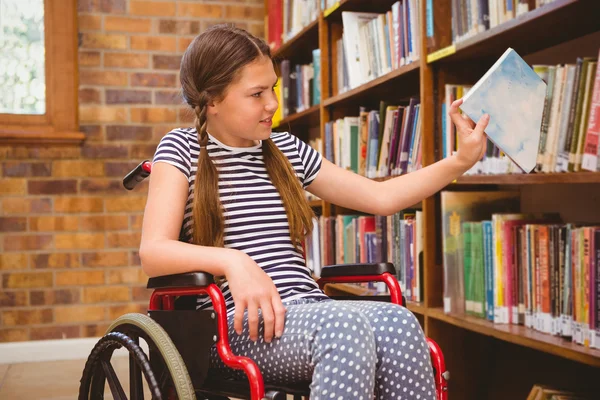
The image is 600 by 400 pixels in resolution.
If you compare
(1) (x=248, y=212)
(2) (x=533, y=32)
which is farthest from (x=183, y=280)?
(2) (x=533, y=32)

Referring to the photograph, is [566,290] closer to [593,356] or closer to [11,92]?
[593,356]

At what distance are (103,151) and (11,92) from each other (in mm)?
538

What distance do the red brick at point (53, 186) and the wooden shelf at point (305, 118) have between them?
109cm

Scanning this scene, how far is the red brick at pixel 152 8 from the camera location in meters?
3.64

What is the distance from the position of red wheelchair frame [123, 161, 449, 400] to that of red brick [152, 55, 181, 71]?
222 centimetres

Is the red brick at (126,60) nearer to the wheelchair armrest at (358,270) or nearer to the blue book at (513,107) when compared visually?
the wheelchair armrest at (358,270)

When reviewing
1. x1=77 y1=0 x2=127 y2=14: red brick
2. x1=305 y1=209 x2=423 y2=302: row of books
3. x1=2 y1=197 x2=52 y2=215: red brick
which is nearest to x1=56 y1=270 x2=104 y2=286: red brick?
x1=2 y1=197 x2=52 y2=215: red brick

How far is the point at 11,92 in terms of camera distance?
11.6 ft

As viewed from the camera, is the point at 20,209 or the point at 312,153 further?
the point at 20,209

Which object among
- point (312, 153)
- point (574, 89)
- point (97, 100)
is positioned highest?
point (97, 100)

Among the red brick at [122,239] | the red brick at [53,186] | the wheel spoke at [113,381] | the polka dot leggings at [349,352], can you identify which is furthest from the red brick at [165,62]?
the polka dot leggings at [349,352]

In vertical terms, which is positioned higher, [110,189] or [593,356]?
[110,189]

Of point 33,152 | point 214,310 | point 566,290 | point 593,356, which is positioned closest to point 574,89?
point 566,290

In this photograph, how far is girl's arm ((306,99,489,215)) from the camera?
4.63 ft
